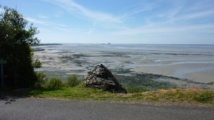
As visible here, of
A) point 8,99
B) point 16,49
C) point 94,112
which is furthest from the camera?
point 16,49

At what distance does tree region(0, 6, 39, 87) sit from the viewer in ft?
42.4

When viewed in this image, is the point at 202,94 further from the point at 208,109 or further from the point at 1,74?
the point at 1,74

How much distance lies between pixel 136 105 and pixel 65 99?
2998 millimetres

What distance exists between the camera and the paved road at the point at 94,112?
6.88 metres

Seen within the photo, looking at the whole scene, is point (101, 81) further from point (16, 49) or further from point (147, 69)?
point (147, 69)

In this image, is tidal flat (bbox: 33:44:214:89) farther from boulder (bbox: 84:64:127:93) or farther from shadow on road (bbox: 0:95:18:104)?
shadow on road (bbox: 0:95:18:104)

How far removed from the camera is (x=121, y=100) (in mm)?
9062

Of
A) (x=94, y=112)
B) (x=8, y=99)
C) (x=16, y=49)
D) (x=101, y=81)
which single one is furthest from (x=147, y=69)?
(x=94, y=112)

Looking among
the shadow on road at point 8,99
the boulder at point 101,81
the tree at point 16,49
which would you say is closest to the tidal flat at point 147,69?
the boulder at point 101,81

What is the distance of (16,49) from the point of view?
13.3 metres

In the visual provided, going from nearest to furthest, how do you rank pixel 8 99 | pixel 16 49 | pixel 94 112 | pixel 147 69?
pixel 94 112 → pixel 8 99 → pixel 16 49 → pixel 147 69

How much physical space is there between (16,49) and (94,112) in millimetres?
7995

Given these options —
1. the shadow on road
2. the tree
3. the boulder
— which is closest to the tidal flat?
the boulder

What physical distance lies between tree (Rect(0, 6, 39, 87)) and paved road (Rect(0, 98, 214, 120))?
513 centimetres
